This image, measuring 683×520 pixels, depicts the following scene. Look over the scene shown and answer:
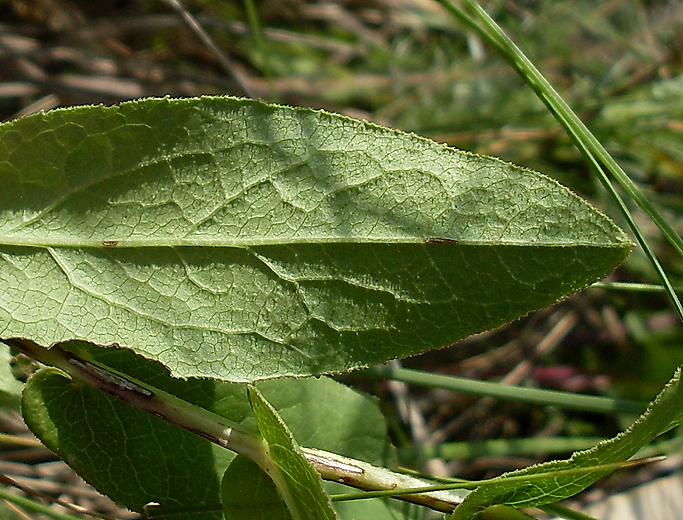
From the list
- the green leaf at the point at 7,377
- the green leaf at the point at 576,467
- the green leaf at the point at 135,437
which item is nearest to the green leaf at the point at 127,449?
the green leaf at the point at 135,437


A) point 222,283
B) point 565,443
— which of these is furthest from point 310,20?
point 222,283

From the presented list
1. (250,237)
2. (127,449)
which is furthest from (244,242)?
(127,449)

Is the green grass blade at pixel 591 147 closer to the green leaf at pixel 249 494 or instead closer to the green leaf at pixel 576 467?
the green leaf at pixel 576 467

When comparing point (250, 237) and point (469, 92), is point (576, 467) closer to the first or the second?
point (250, 237)

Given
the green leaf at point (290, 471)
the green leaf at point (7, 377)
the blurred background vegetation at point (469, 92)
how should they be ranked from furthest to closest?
the blurred background vegetation at point (469, 92)
the green leaf at point (7, 377)
the green leaf at point (290, 471)

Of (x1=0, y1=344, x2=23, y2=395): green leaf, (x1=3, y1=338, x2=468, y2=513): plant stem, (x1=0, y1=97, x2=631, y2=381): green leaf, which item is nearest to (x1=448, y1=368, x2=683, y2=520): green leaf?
(x1=3, y1=338, x2=468, y2=513): plant stem
